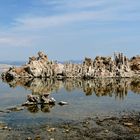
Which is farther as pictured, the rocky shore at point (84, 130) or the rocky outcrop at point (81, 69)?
the rocky outcrop at point (81, 69)

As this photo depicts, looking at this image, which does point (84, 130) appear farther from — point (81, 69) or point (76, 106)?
point (81, 69)

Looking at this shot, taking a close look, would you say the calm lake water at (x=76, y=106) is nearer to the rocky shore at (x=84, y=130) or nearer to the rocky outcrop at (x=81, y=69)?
the rocky shore at (x=84, y=130)

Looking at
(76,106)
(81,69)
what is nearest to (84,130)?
(76,106)

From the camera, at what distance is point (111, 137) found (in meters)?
42.3

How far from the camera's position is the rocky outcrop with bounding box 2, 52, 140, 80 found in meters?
141

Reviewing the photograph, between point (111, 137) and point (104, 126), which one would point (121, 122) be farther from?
point (111, 137)

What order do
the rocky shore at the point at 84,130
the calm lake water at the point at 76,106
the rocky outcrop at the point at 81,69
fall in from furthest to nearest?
the rocky outcrop at the point at 81,69
the calm lake water at the point at 76,106
the rocky shore at the point at 84,130

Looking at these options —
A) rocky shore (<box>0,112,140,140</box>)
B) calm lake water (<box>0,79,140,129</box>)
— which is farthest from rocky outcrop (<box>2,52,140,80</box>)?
rocky shore (<box>0,112,140,140</box>)

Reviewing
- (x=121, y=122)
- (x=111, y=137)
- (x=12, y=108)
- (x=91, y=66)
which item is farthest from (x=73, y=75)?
(x=111, y=137)

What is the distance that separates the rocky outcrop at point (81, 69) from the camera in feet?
462

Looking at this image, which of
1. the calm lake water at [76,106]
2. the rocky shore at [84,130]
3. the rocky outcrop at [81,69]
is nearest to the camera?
the rocky shore at [84,130]

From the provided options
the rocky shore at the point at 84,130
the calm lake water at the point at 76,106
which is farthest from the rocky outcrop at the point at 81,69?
the rocky shore at the point at 84,130

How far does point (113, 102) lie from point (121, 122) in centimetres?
2313

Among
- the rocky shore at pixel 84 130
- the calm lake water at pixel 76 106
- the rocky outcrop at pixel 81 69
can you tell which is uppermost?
the rocky outcrop at pixel 81 69
